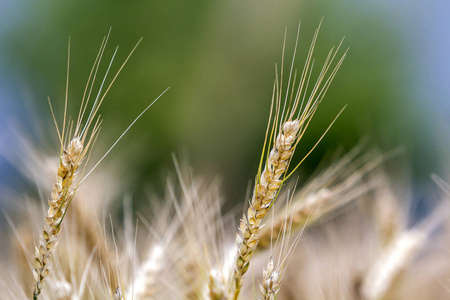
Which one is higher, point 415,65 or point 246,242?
point 415,65

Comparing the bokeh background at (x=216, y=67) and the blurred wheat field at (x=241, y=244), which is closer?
the blurred wheat field at (x=241, y=244)

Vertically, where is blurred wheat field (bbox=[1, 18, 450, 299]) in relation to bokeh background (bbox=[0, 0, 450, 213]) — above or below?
below

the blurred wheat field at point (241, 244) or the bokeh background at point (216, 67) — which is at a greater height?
the bokeh background at point (216, 67)

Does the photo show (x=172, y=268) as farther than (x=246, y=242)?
Yes

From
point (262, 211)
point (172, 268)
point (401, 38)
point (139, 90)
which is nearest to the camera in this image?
point (262, 211)

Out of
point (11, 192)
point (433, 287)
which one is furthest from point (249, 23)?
point (433, 287)

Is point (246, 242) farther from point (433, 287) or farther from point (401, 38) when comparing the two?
point (401, 38)

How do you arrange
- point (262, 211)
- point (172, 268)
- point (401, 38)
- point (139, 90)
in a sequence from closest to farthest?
point (262, 211), point (172, 268), point (139, 90), point (401, 38)

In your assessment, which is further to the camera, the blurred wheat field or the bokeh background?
the bokeh background
